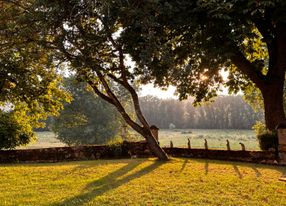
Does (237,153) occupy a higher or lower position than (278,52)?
lower

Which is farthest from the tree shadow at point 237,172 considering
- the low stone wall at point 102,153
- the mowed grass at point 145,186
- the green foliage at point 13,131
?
the green foliage at point 13,131

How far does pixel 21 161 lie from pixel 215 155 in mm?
12955

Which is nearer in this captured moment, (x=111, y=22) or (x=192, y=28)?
(x=111, y=22)

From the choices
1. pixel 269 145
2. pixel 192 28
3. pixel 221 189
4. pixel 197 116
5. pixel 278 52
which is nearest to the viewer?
pixel 221 189

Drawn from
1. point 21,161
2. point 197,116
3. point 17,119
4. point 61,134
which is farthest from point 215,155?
point 197,116

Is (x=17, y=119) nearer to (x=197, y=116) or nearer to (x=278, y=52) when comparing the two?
(x=278, y=52)

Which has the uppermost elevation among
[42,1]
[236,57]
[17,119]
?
[42,1]

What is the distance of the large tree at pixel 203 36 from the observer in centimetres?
1438

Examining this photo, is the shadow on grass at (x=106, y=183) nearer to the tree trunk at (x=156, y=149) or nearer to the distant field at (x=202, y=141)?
the tree trunk at (x=156, y=149)

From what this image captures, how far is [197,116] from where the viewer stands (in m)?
88.7

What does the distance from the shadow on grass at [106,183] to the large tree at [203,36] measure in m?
4.67

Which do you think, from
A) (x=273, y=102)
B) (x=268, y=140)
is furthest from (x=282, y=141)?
(x=273, y=102)

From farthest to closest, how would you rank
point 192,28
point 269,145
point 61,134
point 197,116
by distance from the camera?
point 197,116, point 61,134, point 269,145, point 192,28

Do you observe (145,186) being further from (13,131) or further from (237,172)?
(13,131)
